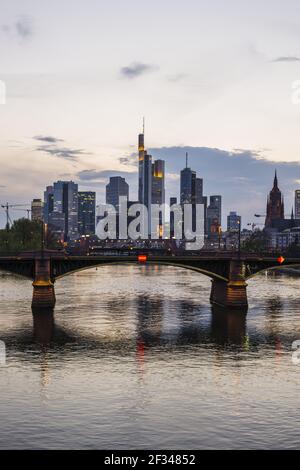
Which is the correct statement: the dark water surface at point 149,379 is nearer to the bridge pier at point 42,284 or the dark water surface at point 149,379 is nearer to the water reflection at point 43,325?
the water reflection at point 43,325

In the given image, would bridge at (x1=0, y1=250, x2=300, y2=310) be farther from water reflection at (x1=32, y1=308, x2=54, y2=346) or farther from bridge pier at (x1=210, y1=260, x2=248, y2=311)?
water reflection at (x1=32, y1=308, x2=54, y2=346)

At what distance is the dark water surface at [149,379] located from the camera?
4053 centimetres

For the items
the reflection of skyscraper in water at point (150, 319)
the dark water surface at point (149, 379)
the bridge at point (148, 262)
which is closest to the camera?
the dark water surface at point (149, 379)

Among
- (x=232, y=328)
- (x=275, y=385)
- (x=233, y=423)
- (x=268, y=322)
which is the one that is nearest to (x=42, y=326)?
(x=232, y=328)

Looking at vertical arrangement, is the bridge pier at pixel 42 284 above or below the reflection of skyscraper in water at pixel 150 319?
above

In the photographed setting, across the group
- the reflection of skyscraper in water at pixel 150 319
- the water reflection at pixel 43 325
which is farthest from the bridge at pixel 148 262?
the reflection of skyscraper in water at pixel 150 319

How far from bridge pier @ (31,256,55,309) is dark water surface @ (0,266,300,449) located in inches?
90.9

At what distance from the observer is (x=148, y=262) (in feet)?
328

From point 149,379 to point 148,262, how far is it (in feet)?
153

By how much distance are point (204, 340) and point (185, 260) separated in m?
29.4

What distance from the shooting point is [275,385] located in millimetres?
52344

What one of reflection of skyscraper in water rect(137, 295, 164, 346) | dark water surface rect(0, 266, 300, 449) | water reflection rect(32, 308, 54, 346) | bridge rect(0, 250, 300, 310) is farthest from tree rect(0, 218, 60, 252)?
water reflection rect(32, 308, 54, 346)

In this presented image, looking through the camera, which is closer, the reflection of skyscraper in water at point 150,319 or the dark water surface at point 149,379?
the dark water surface at point 149,379

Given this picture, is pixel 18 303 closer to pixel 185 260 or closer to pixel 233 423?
pixel 185 260
